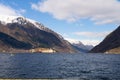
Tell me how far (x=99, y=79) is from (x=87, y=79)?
4261 mm

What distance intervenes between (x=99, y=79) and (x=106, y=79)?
2721mm

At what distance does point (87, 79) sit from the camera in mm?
90562

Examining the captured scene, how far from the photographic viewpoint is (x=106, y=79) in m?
92.6

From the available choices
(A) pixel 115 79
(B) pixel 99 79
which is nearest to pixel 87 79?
(B) pixel 99 79

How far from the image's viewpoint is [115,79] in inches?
3649

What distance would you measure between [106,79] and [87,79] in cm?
697

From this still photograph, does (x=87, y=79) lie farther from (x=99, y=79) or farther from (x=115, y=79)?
(x=115, y=79)

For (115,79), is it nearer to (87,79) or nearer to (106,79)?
(106,79)

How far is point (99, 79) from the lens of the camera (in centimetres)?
9156

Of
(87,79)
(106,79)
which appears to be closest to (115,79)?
(106,79)

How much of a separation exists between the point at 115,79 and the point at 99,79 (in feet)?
18.8
